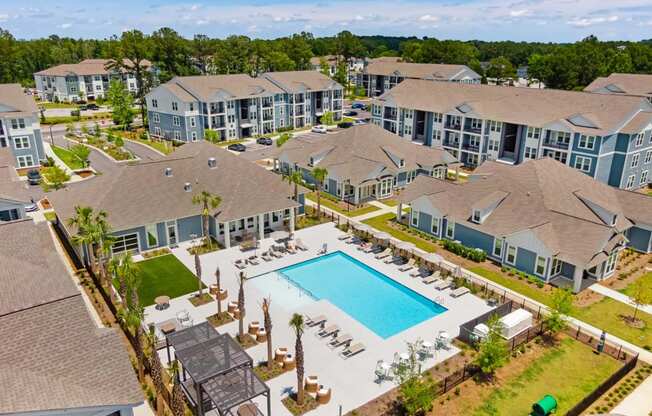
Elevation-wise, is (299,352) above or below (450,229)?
above

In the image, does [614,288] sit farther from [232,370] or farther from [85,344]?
[85,344]

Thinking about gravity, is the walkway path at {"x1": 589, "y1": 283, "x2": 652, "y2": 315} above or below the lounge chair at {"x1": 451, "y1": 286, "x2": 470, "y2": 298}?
below

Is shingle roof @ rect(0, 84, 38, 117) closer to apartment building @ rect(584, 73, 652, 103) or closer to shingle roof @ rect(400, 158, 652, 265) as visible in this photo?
shingle roof @ rect(400, 158, 652, 265)

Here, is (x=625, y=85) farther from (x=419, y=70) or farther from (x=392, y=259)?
(x=392, y=259)

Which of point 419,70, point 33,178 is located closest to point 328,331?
point 33,178

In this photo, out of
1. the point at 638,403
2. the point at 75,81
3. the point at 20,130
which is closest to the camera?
the point at 638,403

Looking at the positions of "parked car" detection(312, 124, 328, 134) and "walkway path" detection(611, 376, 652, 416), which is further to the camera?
"parked car" detection(312, 124, 328, 134)

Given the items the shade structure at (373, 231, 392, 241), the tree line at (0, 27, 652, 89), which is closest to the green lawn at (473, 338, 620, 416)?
the shade structure at (373, 231, 392, 241)
